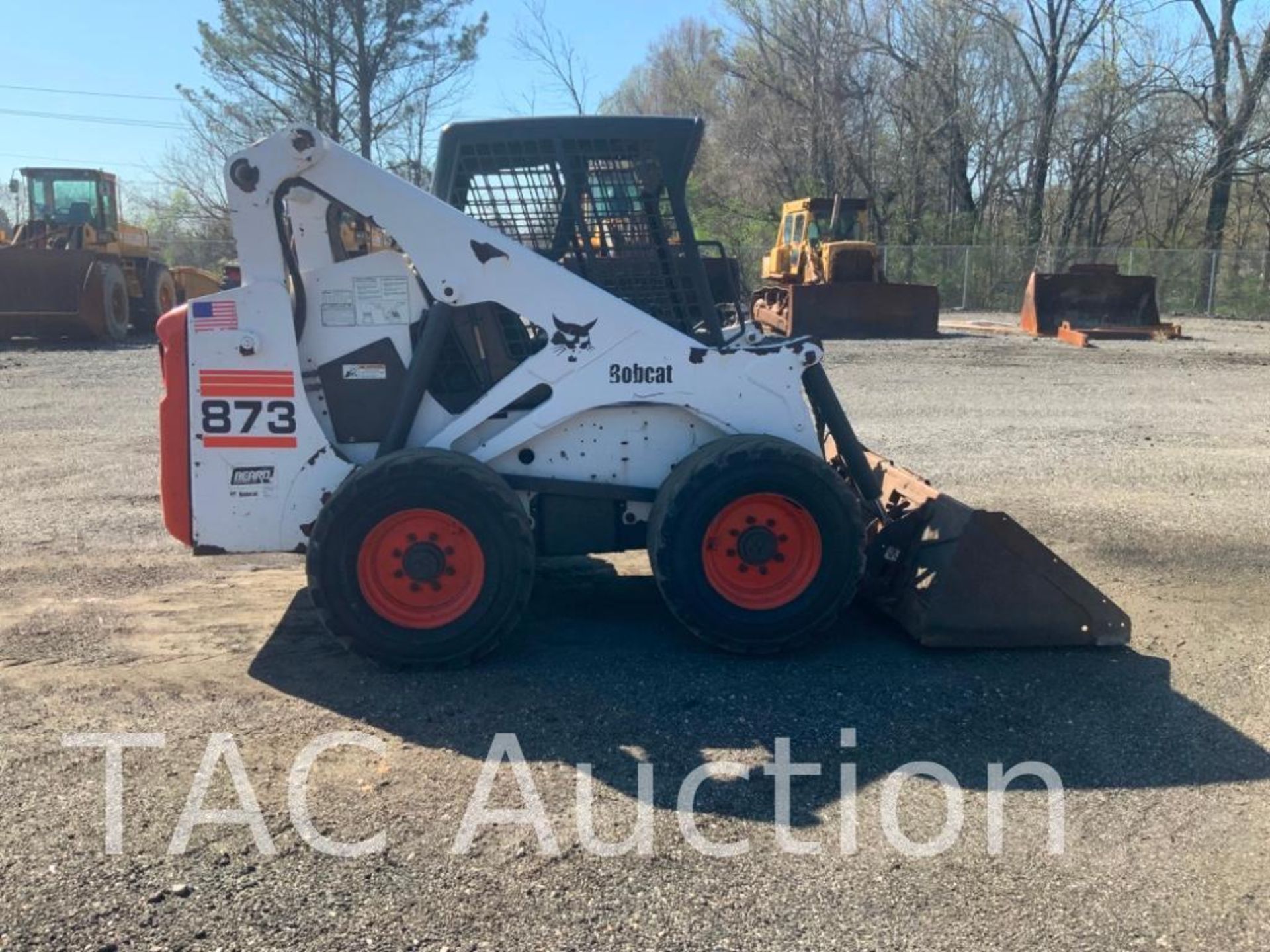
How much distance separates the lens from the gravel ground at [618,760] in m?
3.04

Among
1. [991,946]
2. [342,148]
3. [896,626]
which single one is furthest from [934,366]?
[991,946]

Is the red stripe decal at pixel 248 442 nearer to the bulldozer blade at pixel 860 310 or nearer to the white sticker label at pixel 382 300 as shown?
the white sticker label at pixel 382 300

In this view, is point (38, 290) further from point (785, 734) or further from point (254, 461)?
point (785, 734)

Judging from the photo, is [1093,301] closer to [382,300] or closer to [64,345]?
[64,345]

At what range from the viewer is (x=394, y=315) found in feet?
16.7

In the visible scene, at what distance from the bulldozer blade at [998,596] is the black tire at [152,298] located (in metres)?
23.3

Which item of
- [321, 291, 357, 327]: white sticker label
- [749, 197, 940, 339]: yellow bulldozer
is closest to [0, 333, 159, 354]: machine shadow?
[749, 197, 940, 339]: yellow bulldozer

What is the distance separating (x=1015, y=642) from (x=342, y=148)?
12.1ft

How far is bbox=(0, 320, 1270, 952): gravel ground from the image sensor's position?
9.96 ft

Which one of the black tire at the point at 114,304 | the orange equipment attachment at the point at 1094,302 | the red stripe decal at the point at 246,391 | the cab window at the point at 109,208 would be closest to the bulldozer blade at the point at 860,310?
the orange equipment attachment at the point at 1094,302

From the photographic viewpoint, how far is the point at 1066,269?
3725cm

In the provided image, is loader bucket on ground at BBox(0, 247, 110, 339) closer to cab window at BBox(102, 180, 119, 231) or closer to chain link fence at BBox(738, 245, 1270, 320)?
cab window at BBox(102, 180, 119, 231)

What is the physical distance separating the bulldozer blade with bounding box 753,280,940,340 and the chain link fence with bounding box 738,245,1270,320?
38.5 feet

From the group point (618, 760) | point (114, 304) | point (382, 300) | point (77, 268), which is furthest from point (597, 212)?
point (114, 304)
